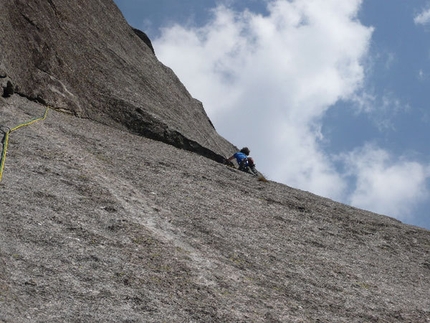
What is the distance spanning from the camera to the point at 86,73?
2138cm

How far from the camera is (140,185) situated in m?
13.9

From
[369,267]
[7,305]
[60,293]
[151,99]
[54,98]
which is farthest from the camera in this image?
[151,99]

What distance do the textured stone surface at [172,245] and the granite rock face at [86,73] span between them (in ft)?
7.44

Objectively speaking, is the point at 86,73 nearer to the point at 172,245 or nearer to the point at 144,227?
the point at 144,227

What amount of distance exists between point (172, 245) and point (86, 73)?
39.1 ft

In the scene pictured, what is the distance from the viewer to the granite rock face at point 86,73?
1944 centimetres

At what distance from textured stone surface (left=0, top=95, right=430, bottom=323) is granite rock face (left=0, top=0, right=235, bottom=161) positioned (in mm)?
2267

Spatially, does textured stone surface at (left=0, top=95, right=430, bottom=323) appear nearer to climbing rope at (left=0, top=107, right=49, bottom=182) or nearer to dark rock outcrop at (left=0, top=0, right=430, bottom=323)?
dark rock outcrop at (left=0, top=0, right=430, bottom=323)

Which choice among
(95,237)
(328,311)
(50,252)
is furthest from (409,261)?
(50,252)

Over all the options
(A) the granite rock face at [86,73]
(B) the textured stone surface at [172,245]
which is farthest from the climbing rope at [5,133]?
(A) the granite rock face at [86,73]

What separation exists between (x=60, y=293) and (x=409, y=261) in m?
8.50

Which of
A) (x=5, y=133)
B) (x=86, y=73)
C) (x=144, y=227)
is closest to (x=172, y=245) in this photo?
(x=144, y=227)

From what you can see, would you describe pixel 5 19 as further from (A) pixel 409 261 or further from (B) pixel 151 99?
(A) pixel 409 261

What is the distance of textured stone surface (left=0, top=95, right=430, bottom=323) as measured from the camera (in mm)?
8578
